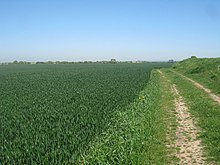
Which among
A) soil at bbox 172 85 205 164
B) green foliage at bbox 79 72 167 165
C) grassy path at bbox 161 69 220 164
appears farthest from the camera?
grassy path at bbox 161 69 220 164

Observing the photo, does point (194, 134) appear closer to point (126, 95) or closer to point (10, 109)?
point (126, 95)

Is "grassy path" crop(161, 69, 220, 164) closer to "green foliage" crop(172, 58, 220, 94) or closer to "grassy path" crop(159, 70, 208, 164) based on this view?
"grassy path" crop(159, 70, 208, 164)

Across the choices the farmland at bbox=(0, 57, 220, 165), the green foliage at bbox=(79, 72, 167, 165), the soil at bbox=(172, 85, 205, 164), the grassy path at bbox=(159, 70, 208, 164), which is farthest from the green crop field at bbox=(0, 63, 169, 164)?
the soil at bbox=(172, 85, 205, 164)

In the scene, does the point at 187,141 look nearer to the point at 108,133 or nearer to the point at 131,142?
the point at 131,142

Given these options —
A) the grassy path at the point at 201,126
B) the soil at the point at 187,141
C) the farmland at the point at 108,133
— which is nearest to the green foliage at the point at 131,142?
the farmland at the point at 108,133

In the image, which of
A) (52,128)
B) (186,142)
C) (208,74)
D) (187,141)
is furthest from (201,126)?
(208,74)

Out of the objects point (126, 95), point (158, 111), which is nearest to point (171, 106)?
point (158, 111)

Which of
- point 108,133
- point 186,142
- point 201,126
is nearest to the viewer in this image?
point 108,133

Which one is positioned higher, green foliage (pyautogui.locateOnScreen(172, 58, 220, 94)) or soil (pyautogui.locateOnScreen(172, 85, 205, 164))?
green foliage (pyautogui.locateOnScreen(172, 58, 220, 94))

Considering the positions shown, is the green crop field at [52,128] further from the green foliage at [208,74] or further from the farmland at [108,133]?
the green foliage at [208,74]

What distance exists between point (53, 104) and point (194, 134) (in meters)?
8.07

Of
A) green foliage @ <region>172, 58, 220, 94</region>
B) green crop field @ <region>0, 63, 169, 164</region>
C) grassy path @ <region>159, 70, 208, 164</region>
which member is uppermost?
green foliage @ <region>172, 58, 220, 94</region>

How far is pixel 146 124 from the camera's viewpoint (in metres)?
12.4

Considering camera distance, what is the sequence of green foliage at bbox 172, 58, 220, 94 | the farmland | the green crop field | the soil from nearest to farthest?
the green crop field < the farmland < the soil < green foliage at bbox 172, 58, 220, 94
